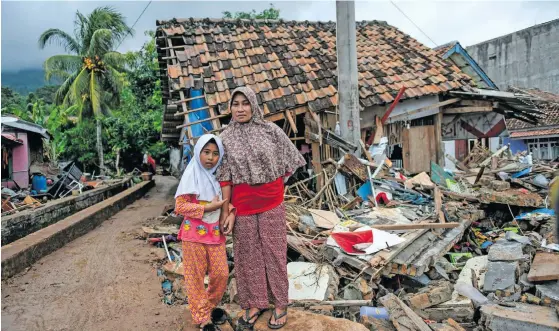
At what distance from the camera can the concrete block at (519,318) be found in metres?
3.46

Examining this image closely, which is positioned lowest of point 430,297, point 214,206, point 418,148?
point 430,297

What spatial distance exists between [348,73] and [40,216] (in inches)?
307

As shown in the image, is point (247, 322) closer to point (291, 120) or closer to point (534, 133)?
point (291, 120)

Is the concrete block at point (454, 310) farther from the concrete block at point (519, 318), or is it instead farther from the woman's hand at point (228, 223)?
the woman's hand at point (228, 223)

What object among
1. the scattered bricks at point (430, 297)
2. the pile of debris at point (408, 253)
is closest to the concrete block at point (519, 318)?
the pile of debris at point (408, 253)

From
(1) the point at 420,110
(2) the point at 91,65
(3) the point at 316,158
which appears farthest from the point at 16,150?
(1) the point at 420,110

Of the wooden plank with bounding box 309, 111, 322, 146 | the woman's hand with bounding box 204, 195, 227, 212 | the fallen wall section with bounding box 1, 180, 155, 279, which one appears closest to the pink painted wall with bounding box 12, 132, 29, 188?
the fallen wall section with bounding box 1, 180, 155, 279

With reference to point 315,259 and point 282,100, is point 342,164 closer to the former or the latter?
point 282,100

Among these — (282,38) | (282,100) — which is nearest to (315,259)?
(282,100)

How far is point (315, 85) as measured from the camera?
7984 mm

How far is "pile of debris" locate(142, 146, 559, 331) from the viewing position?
380 cm

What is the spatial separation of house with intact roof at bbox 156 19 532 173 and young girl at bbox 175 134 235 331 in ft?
12.4

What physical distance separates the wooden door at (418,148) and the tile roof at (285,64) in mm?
988

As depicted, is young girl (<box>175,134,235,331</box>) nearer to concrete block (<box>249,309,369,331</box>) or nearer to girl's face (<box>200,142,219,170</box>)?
girl's face (<box>200,142,219,170</box>)
